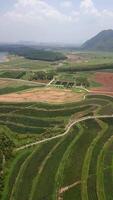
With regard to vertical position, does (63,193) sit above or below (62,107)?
below

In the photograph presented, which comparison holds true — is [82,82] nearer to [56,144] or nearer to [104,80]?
[104,80]

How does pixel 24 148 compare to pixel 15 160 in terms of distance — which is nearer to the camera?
pixel 15 160

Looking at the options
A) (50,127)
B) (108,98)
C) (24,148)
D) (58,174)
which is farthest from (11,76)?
(58,174)

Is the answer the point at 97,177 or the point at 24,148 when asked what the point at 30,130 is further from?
the point at 97,177

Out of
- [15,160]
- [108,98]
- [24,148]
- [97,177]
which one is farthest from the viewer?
[108,98]

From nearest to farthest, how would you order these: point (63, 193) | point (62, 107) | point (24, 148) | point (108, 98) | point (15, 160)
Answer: point (63, 193) < point (15, 160) < point (24, 148) < point (62, 107) < point (108, 98)

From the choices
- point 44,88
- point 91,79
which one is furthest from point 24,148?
point 91,79

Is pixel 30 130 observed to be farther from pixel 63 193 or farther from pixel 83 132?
pixel 63 193

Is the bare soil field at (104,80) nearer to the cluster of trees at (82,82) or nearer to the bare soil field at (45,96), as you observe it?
the cluster of trees at (82,82)
